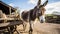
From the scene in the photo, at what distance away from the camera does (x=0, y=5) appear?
22.5m

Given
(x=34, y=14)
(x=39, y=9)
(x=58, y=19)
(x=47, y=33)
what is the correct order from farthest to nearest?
(x=58, y=19) < (x=47, y=33) < (x=34, y=14) < (x=39, y=9)

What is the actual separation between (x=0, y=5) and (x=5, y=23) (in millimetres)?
14452

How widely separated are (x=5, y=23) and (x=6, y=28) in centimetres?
75

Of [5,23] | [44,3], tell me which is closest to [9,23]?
[5,23]

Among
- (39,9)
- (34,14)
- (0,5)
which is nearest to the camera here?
(39,9)

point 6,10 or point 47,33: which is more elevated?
point 6,10

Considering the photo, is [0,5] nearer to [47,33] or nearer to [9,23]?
[47,33]

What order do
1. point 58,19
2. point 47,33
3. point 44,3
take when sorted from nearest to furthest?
point 44,3
point 47,33
point 58,19

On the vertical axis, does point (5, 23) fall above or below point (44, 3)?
below

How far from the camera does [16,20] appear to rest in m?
8.94

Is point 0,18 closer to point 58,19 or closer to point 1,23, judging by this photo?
point 1,23

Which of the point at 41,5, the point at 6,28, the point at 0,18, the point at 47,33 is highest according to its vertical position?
the point at 41,5

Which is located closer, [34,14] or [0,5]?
[34,14]

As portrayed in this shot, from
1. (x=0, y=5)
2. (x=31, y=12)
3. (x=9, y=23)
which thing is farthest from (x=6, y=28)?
(x=0, y=5)
